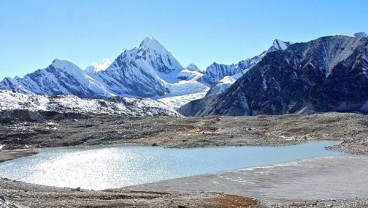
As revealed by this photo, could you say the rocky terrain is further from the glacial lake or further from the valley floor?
the glacial lake

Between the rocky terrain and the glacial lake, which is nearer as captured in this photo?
the glacial lake

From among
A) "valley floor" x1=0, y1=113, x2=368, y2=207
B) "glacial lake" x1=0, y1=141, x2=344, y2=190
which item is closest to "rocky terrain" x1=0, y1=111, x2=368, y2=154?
"valley floor" x1=0, y1=113, x2=368, y2=207

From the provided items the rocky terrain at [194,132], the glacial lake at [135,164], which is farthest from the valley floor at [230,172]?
the glacial lake at [135,164]

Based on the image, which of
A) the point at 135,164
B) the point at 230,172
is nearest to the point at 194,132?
the point at 135,164

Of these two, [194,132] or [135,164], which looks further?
[194,132]

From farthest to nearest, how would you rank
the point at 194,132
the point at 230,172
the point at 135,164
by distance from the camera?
the point at 194,132
the point at 135,164
the point at 230,172

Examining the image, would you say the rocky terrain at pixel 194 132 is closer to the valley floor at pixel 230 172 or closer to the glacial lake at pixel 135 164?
the valley floor at pixel 230 172

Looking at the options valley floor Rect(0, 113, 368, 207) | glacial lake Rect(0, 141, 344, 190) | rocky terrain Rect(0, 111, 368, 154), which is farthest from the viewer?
rocky terrain Rect(0, 111, 368, 154)

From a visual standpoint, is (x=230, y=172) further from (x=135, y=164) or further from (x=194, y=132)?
(x=194, y=132)
